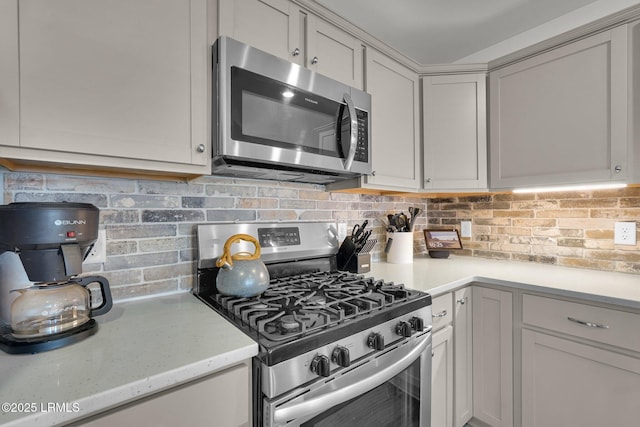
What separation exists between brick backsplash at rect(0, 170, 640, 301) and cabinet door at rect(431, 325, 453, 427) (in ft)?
2.49

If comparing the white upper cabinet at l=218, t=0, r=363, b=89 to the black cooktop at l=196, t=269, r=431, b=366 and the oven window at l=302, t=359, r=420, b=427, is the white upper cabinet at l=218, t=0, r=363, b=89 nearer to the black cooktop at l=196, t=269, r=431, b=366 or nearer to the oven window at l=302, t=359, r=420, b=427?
the black cooktop at l=196, t=269, r=431, b=366

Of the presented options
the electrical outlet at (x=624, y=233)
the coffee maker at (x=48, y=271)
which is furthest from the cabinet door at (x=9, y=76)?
the electrical outlet at (x=624, y=233)

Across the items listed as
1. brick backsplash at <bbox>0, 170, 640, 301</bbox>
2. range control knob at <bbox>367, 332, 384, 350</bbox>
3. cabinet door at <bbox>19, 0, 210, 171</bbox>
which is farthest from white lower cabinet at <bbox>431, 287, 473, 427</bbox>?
cabinet door at <bbox>19, 0, 210, 171</bbox>

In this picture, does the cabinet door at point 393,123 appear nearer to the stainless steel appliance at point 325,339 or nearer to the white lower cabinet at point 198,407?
the stainless steel appliance at point 325,339

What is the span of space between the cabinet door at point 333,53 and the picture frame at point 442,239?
127 cm

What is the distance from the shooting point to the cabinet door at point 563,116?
1471 mm

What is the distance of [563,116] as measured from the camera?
163 centimetres

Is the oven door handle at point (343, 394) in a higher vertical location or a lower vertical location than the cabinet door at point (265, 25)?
lower

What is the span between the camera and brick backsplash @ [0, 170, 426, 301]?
1.04 m

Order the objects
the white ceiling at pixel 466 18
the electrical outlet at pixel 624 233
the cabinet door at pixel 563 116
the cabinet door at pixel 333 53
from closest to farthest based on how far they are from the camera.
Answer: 1. the cabinet door at pixel 333 53
2. the cabinet door at pixel 563 116
3. the electrical outlet at pixel 624 233
4. the white ceiling at pixel 466 18

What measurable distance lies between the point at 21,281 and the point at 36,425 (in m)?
0.61

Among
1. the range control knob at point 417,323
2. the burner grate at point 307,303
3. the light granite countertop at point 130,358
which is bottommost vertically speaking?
the range control knob at point 417,323

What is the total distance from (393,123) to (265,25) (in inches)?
35.8

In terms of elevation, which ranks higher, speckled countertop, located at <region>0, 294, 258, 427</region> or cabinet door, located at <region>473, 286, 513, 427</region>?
speckled countertop, located at <region>0, 294, 258, 427</region>
